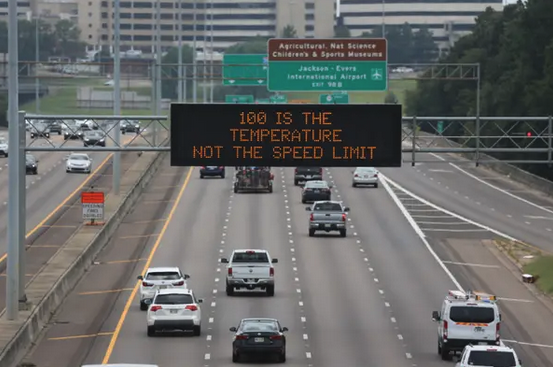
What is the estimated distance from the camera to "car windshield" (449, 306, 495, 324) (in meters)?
41.3

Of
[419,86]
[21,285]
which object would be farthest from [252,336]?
[419,86]

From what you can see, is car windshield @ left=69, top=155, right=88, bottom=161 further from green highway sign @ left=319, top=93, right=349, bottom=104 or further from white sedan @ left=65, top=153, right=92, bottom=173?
green highway sign @ left=319, top=93, right=349, bottom=104

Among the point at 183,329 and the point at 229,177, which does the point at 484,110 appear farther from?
the point at 183,329

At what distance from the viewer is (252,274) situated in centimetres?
5550

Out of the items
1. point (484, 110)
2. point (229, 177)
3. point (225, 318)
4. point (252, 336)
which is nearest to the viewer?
point (252, 336)

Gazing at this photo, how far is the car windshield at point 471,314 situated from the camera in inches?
1625

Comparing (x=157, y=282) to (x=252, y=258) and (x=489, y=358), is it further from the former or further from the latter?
(x=489, y=358)

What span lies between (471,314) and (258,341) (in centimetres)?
563

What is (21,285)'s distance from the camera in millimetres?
46562

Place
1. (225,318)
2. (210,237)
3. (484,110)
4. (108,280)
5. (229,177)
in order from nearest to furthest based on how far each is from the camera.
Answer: (225,318) < (108,280) < (210,237) < (229,177) < (484,110)

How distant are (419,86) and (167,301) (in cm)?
12095

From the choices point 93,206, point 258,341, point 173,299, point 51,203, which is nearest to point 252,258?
point 173,299

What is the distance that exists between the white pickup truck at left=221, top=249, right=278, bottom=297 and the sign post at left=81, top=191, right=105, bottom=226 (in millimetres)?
17169

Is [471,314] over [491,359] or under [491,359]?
under
